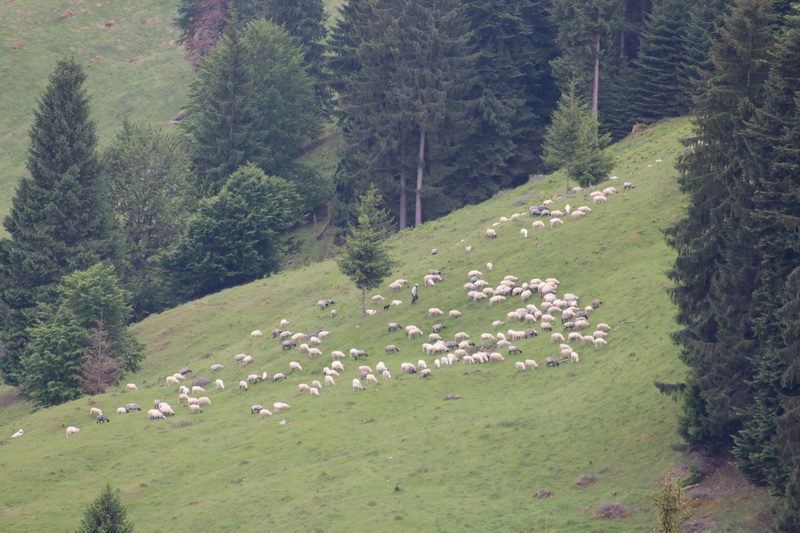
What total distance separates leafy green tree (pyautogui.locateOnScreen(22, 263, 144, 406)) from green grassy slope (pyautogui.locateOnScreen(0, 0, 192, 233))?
206ft

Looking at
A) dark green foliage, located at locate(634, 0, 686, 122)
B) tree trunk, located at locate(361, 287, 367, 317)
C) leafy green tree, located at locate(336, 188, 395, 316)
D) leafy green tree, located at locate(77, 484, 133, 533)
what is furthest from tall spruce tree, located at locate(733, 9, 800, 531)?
dark green foliage, located at locate(634, 0, 686, 122)

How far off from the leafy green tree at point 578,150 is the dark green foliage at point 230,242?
1182 inches

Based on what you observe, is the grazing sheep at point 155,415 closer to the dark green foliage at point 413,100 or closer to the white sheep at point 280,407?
the white sheep at point 280,407

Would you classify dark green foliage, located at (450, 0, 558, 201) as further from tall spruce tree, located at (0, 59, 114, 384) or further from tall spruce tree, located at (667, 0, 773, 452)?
tall spruce tree, located at (667, 0, 773, 452)

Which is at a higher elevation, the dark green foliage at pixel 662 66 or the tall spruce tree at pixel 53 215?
the dark green foliage at pixel 662 66

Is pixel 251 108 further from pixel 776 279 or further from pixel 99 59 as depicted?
pixel 776 279

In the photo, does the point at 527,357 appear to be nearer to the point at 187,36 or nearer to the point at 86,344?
the point at 86,344

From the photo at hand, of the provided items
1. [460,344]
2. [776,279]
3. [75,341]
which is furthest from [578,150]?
[75,341]

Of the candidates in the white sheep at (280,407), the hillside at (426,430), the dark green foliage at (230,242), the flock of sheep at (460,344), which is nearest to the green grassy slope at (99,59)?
the dark green foliage at (230,242)

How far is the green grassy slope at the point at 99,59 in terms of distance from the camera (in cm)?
13338

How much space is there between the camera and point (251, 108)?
10475cm

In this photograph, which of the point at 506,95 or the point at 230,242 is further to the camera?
the point at 506,95

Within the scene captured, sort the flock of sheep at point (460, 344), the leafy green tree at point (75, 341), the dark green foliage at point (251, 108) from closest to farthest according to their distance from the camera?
the flock of sheep at point (460, 344)
the leafy green tree at point (75, 341)
the dark green foliage at point (251, 108)

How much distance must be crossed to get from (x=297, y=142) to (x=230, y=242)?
26.2 m
